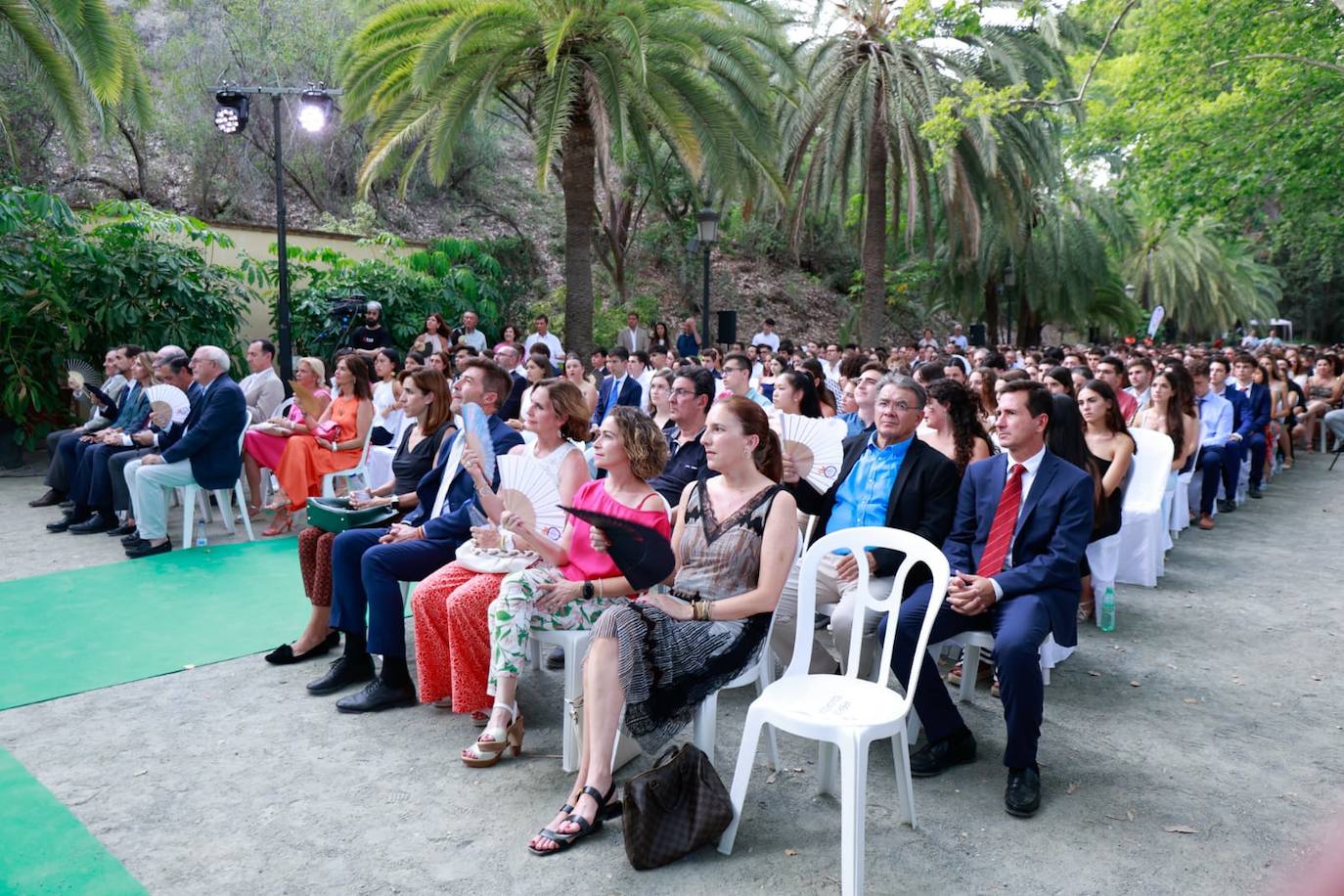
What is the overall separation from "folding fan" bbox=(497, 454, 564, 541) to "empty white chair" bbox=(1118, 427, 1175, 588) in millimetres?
3727

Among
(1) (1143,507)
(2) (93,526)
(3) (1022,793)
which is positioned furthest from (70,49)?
(3) (1022,793)

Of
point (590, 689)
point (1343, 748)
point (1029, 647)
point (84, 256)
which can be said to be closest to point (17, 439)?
point (84, 256)

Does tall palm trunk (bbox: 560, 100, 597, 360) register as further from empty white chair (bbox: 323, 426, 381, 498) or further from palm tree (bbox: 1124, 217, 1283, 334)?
palm tree (bbox: 1124, 217, 1283, 334)

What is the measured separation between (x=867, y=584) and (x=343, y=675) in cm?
248

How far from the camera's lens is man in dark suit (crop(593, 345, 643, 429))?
993 centimetres

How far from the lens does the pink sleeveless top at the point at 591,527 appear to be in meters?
3.61

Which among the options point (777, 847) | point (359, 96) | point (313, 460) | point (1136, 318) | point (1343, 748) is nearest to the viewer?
point (777, 847)

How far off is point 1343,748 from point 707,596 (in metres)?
2.60

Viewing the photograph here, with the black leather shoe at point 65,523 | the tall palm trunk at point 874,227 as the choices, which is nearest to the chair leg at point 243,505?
the black leather shoe at point 65,523

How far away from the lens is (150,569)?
20.9ft

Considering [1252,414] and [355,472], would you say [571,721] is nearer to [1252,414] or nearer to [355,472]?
[355,472]

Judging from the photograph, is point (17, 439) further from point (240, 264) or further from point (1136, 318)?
point (1136, 318)

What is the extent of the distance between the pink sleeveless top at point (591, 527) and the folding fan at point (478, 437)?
60 cm

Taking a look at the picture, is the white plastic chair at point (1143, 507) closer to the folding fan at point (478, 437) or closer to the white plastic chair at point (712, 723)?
the white plastic chair at point (712, 723)
